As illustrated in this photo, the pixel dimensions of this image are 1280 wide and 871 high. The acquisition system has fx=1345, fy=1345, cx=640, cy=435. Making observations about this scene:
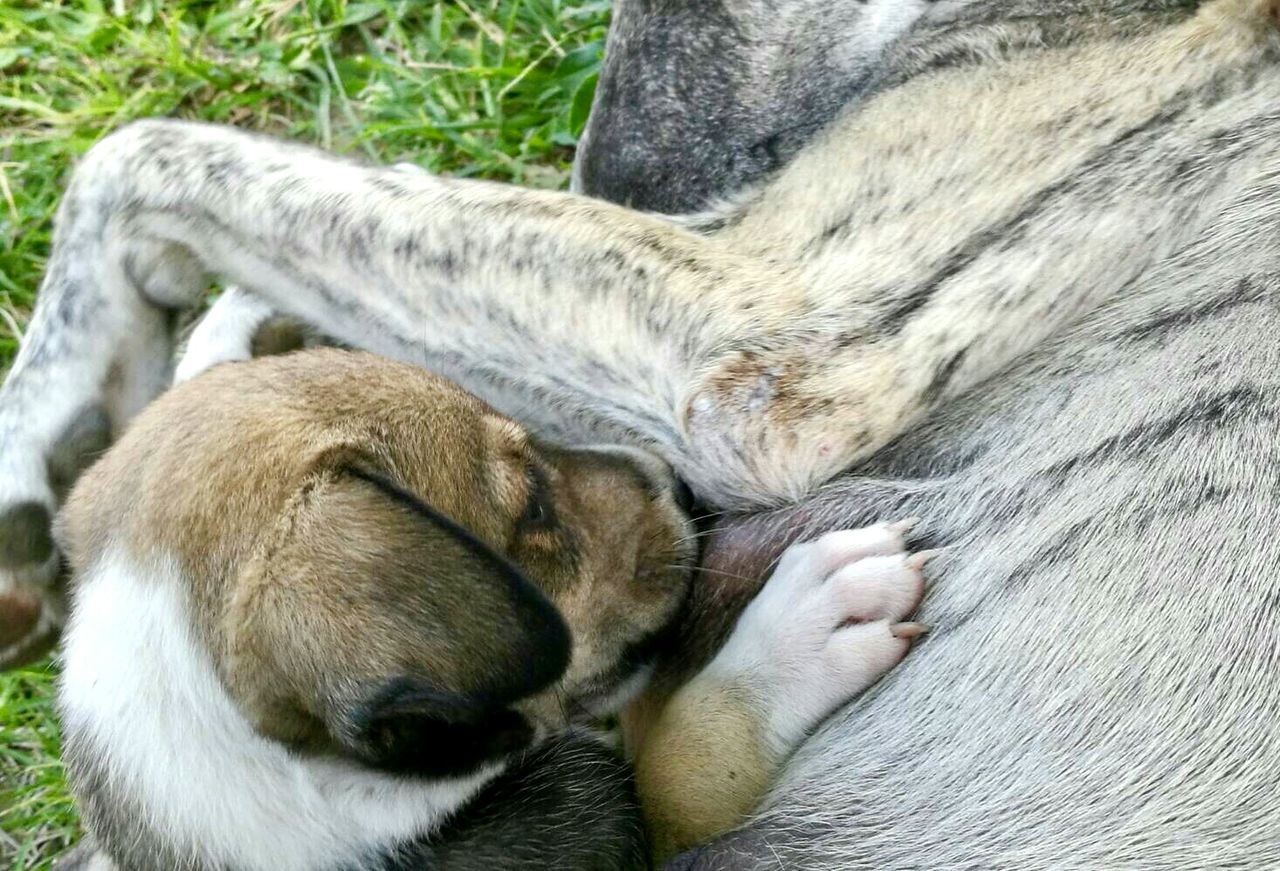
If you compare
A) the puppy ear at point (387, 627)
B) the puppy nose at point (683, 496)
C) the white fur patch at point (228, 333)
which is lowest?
the white fur patch at point (228, 333)

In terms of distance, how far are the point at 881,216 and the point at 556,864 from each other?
4.51 feet

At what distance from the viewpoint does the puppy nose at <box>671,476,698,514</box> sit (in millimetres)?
2732

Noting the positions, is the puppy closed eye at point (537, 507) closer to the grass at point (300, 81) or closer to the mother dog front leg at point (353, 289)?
the mother dog front leg at point (353, 289)

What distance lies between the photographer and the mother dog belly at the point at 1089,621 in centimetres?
205

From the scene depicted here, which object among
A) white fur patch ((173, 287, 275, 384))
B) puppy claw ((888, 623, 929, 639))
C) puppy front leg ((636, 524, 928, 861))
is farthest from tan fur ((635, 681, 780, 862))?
A: white fur patch ((173, 287, 275, 384))

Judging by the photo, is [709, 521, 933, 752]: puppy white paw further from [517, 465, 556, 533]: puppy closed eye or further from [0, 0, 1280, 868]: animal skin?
[517, 465, 556, 533]: puppy closed eye

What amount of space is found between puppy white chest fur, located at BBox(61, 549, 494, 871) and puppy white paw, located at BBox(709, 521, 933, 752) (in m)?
0.62

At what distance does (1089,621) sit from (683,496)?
87cm

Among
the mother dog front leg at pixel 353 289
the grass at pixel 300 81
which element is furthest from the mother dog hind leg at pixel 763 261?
the grass at pixel 300 81

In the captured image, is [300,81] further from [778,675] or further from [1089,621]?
[1089,621]

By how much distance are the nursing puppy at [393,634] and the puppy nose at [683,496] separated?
0.03m

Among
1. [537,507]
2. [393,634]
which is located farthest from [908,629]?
[393,634]

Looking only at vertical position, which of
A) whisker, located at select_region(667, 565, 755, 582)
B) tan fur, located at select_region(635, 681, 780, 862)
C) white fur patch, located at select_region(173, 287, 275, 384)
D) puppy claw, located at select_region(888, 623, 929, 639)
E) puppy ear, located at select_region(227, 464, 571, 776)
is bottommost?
tan fur, located at select_region(635, 681, 780, 862)

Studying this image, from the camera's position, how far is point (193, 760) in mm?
2197
